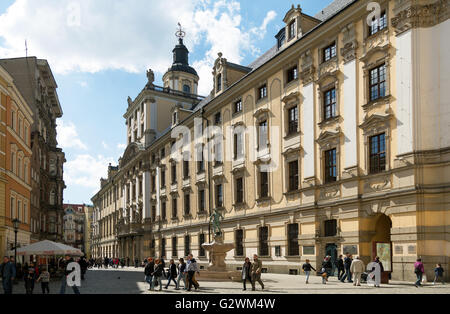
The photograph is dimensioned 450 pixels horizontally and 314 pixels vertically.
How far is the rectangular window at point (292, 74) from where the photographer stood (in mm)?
33062

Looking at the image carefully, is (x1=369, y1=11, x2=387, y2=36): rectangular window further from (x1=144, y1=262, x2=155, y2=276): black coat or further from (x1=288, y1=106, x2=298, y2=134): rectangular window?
(x1=144, y1=262, x2=155, y2=276): black coat

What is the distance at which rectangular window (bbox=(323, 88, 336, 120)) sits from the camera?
96.4 ft

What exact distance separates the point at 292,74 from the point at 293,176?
717cm

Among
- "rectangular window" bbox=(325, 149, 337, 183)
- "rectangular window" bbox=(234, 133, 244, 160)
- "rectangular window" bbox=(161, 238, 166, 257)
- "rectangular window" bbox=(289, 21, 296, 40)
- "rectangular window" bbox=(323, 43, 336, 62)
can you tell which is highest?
"rectangular window" bbox=(289, 21, 296, 40)

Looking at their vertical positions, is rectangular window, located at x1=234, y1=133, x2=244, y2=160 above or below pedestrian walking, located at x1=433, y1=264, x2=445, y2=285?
above

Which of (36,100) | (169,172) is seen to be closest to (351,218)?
(169,172)

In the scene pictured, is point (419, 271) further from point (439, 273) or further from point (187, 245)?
point (187, 245)

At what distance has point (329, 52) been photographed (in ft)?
98.4

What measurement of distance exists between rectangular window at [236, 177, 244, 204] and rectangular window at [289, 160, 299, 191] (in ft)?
22.0

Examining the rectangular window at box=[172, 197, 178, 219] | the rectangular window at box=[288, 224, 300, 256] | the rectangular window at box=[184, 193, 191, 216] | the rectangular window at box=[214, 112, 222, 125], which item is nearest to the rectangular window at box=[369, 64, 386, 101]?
the rectangular window at box=[288, 224, 300, 256]

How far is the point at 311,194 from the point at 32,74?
33.5m
